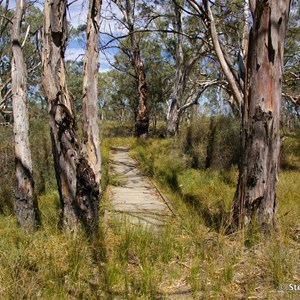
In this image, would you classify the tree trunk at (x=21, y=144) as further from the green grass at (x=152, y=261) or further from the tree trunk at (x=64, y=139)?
the tree trunk at (x=64, y=139)

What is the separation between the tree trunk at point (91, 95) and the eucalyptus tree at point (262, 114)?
84.7 inches

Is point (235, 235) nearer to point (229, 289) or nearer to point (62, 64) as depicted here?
point (229, 289)

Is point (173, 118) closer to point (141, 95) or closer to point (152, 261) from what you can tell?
point (141, 95)

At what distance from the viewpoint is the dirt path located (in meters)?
6.30

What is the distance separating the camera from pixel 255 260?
418cm

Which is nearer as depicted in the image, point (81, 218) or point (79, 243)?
point (79, 243)

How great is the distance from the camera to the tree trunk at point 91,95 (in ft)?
17.0

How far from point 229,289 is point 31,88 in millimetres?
33727

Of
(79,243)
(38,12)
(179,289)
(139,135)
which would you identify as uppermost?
(38,12)

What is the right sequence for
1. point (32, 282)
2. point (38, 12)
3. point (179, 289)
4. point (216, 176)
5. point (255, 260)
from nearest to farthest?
point (32, 282) → point (179, 289) → point (255, 260) → point (216, 176) → point (38, 12)

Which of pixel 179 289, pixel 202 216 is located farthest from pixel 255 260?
pixel 202 216

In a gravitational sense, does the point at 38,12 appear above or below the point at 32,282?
above

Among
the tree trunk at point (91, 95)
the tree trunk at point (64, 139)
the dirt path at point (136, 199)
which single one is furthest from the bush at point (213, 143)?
the tree trunk at point (64, 139)

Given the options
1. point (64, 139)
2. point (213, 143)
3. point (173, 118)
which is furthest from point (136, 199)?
point (173, 118)
